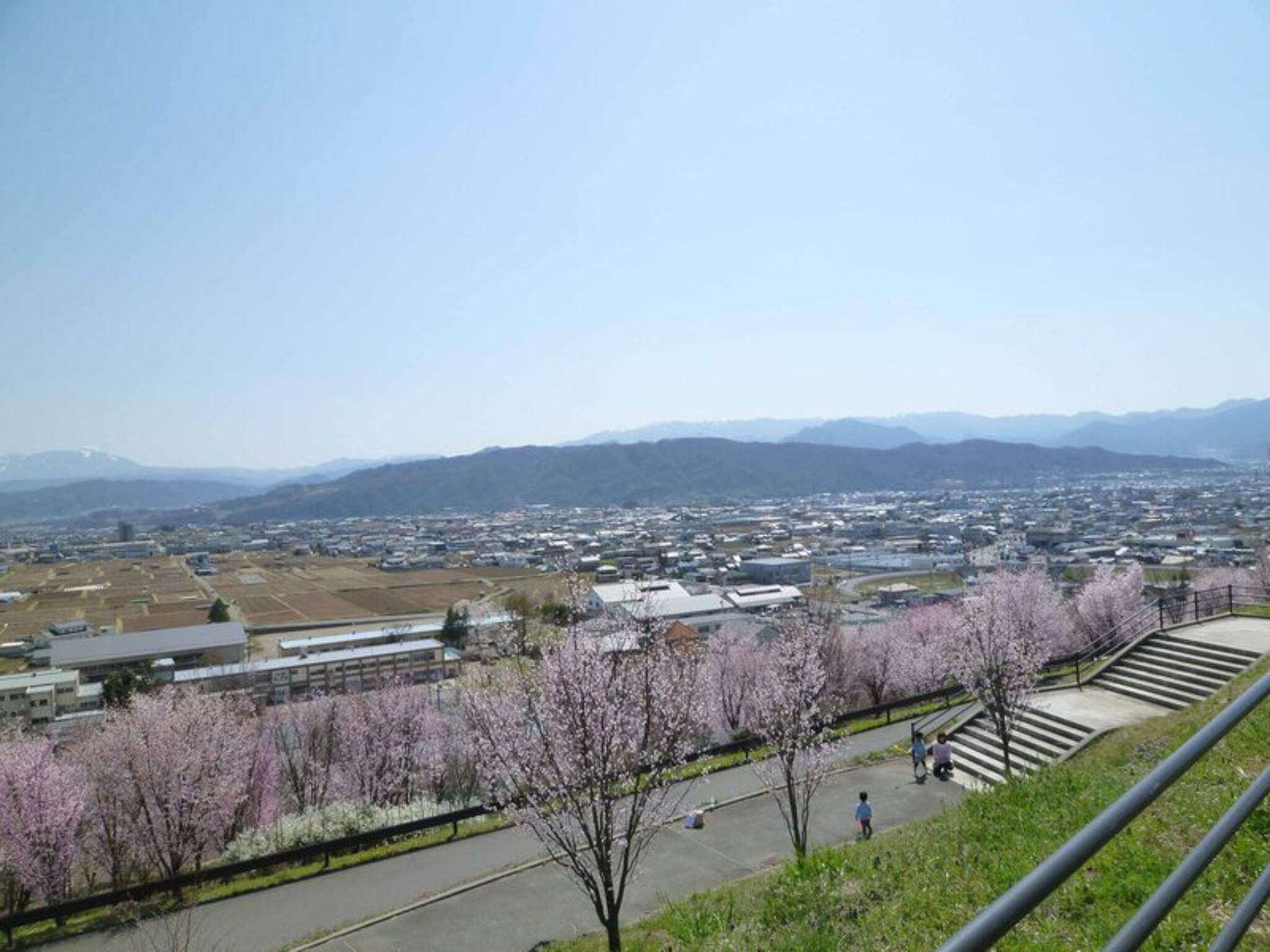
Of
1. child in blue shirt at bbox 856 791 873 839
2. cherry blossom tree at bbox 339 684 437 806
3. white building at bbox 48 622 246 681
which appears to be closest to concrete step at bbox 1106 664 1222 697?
child in blue shirt at bbox 856 791 873 839

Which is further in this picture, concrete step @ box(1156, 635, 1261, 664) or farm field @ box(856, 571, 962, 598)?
farm field @ box(856, 571, 962, 598)

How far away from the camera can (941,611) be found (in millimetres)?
46688

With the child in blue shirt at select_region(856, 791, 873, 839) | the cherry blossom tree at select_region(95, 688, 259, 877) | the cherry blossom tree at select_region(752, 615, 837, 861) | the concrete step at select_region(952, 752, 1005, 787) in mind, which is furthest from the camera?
the cherry blossom tree at select_region(95, 688, 259, 877)

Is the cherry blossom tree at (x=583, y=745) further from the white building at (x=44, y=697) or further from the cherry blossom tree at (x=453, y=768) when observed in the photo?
the white building at (x=44, y=697)

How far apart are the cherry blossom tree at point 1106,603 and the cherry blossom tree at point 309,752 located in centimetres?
3450

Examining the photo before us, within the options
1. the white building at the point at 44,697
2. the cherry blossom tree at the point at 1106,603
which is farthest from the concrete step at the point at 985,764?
the white building at the point at 44,697

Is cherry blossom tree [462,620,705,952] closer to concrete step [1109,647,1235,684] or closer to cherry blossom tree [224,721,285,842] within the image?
concrete step [1109,647,1235,684]

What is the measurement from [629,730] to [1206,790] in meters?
7.19

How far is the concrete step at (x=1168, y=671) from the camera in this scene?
16734 mm

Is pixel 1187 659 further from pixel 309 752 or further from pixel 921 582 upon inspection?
pixel 921 582

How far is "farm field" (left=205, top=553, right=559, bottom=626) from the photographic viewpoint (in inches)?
3364

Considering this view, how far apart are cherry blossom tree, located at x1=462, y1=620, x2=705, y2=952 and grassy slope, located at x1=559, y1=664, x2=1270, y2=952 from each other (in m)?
1.38

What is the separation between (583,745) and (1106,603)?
38.7 m

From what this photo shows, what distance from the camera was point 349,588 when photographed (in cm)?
10588
